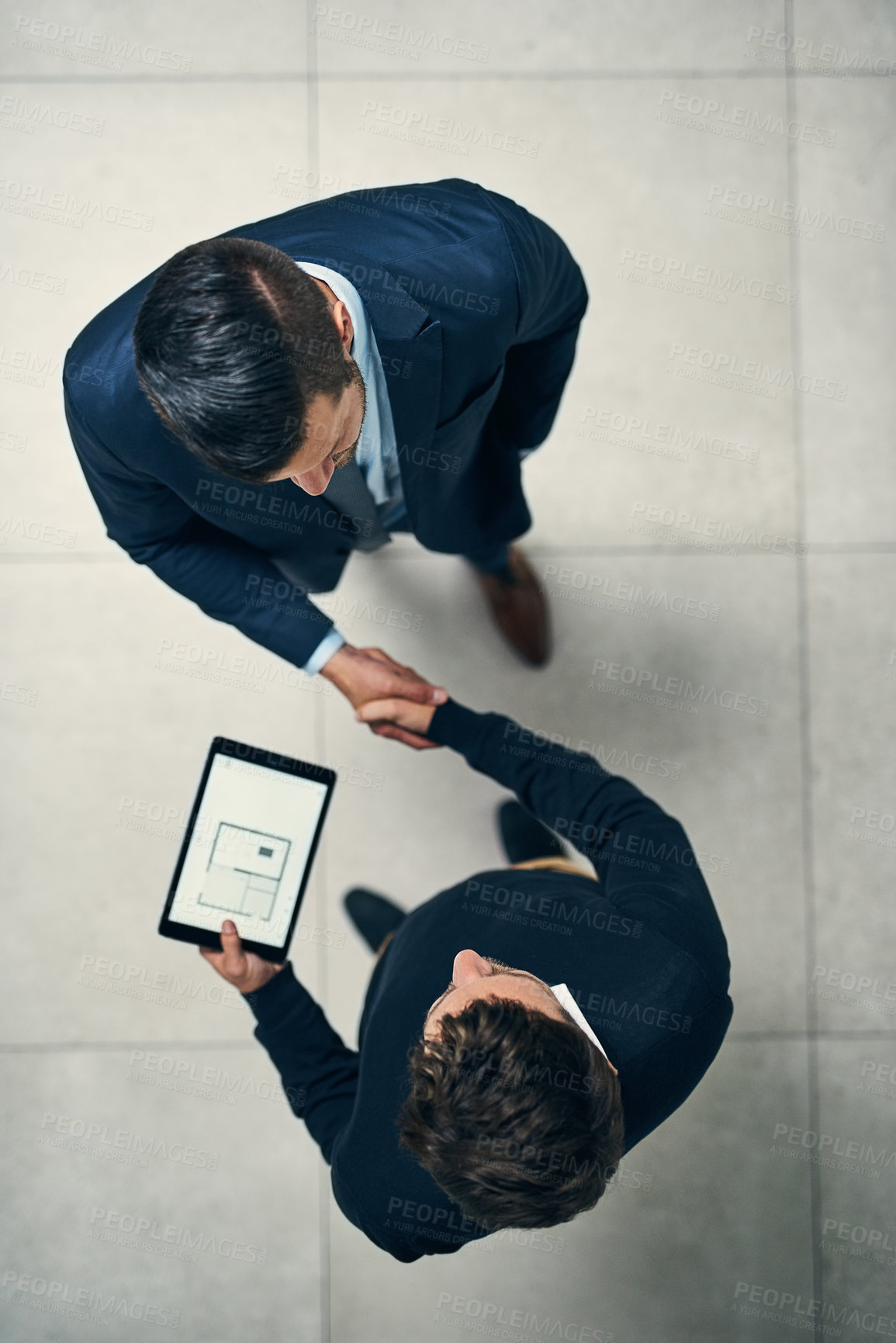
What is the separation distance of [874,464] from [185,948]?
6.43 ft

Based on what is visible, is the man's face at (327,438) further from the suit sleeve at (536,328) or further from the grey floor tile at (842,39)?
the grey floor tile at (842,39)

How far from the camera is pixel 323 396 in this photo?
1076 millimetres

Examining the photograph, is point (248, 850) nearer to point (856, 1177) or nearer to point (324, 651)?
point (324, 651)

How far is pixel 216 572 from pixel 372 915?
88 centimetres

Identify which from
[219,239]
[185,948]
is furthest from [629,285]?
[185,948]

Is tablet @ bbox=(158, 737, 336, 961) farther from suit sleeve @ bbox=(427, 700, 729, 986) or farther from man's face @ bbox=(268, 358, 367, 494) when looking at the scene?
man's face @ bbox=(268, 358, 367, 494)

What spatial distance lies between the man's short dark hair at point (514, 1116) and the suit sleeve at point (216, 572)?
716 mm

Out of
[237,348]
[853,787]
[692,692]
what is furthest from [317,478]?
[853,787]

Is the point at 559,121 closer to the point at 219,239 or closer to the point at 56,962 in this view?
the point at 219,239

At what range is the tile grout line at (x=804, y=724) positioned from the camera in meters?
2.06

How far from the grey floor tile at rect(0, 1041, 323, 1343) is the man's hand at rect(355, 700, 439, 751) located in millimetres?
923

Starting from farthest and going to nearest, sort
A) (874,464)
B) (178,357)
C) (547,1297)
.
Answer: (874,464), (547,1297), (178,357)

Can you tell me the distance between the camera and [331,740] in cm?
215

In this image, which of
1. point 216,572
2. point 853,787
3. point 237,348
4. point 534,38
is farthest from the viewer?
point 534,38
